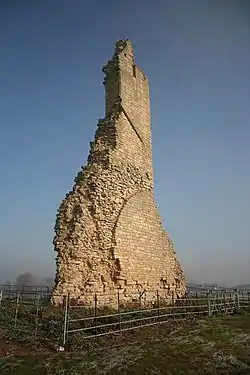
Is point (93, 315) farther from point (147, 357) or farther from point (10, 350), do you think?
point (147, 357)

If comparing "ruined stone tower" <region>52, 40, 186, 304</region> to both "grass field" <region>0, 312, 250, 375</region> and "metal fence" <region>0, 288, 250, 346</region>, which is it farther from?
"grass field" <region>0, 312, 250, 375</region>

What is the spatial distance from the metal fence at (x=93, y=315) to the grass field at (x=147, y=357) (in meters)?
0.66

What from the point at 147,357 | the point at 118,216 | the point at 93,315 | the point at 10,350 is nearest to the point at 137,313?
the point at 93,315

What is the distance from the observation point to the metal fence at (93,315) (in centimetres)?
899

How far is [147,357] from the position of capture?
6625 millimetres

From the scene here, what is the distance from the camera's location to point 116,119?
15078 mm

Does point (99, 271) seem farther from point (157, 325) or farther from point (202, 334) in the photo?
point (202, 334)

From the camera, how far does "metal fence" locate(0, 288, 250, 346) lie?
8.99 m

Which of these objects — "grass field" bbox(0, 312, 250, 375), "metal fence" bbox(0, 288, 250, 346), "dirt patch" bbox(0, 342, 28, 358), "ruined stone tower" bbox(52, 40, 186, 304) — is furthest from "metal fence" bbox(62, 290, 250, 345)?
"dirt patch" bbox(0, 342, 28, 358)

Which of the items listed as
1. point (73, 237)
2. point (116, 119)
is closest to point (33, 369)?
point (73, 237)

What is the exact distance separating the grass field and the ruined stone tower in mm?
3849

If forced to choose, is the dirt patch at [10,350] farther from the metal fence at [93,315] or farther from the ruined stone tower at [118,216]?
the ruined stone tower at [118,216]

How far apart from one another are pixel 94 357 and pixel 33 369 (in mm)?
1189

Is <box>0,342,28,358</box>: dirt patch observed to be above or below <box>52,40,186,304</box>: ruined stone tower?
below
